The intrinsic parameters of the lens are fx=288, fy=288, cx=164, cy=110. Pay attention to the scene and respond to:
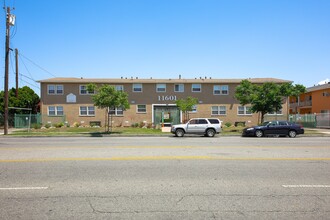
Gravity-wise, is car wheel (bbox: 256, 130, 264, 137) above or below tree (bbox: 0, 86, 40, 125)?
below

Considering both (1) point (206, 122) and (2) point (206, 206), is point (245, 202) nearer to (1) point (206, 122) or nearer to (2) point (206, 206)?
(2) point (206, 206)

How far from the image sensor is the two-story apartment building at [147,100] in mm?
36969

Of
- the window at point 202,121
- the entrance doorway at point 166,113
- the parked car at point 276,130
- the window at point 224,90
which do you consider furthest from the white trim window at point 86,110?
the parked car at point 276,130

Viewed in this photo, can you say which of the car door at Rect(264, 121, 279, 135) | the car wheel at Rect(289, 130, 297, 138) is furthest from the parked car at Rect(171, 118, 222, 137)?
the car wheel at Rect(289, 130, 297, 138)

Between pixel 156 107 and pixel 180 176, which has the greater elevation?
pixel 156 107

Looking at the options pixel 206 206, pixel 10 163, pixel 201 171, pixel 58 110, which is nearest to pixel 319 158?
pixel 201 171

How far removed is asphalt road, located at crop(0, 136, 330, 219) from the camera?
4.69 metres

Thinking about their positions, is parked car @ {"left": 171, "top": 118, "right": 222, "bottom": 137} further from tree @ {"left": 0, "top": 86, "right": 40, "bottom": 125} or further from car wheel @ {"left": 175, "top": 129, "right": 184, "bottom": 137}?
tree @ {"left": 0, "top": 86, "right": 40, "bottom": 125}

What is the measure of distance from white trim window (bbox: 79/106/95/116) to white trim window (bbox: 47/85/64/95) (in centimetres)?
334

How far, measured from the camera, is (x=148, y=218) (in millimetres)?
4418

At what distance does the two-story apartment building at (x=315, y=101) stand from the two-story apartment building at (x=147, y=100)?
1423cm

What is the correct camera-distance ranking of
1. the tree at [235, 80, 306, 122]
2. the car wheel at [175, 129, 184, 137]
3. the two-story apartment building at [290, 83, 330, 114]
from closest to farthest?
the car wheel at [175, 129, 184, 137]
the tree at [235, 80, 306, 122]
the two-story apartment building at [290, 83, 330, 114]

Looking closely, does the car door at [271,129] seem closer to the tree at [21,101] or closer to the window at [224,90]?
the window at [224,90]

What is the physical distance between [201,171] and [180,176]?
878mm
